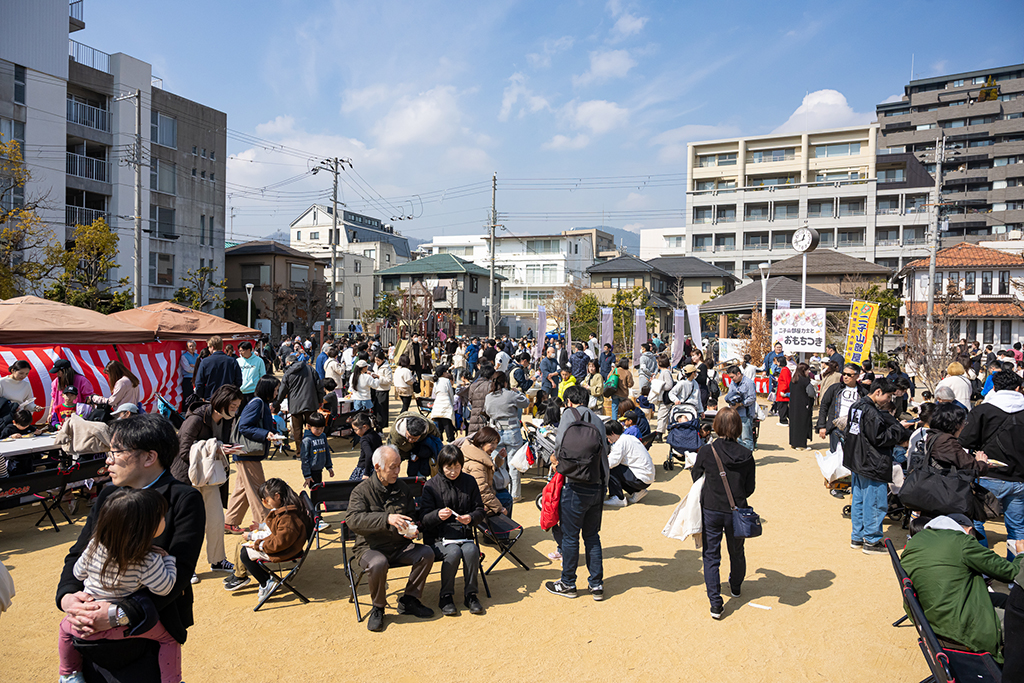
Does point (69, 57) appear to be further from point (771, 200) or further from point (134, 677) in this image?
point (771, 200)

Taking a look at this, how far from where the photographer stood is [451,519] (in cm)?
446

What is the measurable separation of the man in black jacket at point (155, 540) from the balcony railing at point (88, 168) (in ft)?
96.8

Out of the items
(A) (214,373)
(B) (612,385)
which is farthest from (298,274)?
(B) (612,385)

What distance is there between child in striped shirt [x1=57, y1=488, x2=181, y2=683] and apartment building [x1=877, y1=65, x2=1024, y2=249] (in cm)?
5619

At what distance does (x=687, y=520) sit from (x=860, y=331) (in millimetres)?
11804

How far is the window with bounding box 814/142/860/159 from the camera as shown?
168ft

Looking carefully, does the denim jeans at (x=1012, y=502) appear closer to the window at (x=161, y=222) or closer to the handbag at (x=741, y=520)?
the handbag at (x=741, y=520)

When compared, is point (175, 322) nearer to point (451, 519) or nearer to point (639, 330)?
point (451, 519)

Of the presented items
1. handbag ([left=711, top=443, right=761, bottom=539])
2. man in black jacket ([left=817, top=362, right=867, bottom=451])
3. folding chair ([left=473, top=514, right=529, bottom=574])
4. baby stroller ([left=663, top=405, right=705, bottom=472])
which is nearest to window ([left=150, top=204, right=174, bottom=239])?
baby stroller ([left=663, top=405, right=705, bottom=472])

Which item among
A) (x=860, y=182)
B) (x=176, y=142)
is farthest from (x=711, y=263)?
(x=176, y=142)

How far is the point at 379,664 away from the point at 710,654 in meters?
2.22

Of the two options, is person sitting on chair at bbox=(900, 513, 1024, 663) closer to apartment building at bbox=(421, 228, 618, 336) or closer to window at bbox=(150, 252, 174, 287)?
window at bbox=(150, 252, 174, 287)

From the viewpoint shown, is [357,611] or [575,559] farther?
[575,559]

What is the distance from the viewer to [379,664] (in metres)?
3.75
